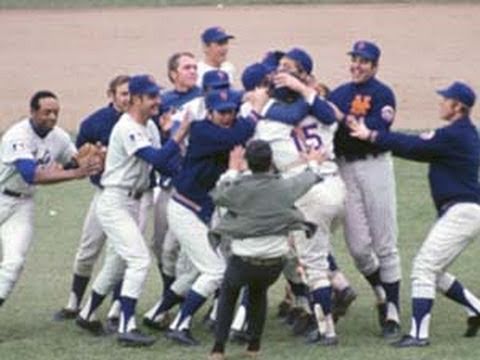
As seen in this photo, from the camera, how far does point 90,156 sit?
10.7 meters

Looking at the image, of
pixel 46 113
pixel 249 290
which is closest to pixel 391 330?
Answer: pixel 249 290

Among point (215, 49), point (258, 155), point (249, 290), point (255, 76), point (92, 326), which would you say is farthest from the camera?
point (215, 49)

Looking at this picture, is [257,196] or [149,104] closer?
[257,196]

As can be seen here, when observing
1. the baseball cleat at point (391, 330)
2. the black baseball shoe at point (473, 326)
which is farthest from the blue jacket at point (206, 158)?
the black baseball shoe at point (473, 326)

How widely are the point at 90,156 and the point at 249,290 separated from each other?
168 cm

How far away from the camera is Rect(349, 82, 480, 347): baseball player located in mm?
10219

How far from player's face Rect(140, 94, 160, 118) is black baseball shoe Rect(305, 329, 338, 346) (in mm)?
1930

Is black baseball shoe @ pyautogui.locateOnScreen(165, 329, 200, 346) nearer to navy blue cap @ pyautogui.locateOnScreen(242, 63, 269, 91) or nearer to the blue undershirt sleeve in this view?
the blue undershirt sleeve

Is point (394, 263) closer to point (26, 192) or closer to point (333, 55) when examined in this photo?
point (26, 192)

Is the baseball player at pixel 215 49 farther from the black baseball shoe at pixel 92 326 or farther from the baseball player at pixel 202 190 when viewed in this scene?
the black baseball shoe at pixel 92 326

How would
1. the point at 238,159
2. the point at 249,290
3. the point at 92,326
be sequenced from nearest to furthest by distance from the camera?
the point at 249,290 < the point at 238,159 < the point at 92,326

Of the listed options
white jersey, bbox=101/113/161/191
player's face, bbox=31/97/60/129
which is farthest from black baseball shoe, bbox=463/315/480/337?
player's face, bbox=31/97/60/129

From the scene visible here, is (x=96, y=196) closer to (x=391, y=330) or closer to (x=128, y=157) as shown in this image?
(x=128, y=157)

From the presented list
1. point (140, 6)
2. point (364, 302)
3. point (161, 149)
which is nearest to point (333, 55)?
point (140, 6)
